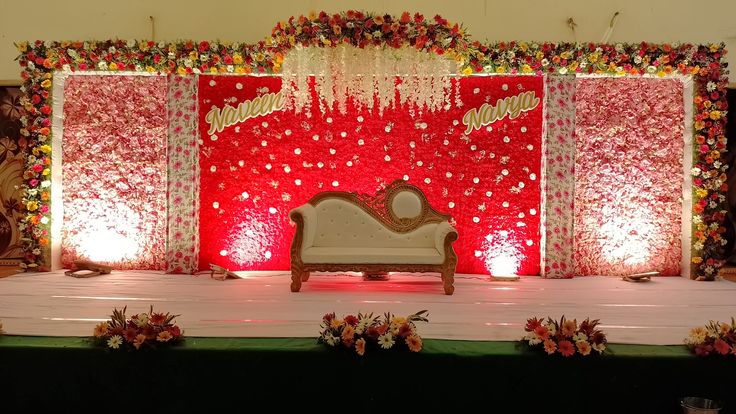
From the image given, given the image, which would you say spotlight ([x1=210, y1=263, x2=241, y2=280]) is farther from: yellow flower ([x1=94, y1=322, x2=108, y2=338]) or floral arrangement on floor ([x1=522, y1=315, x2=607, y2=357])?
floral arrangement on floor ([x1=522, y1=315, x2=607, y2=357])

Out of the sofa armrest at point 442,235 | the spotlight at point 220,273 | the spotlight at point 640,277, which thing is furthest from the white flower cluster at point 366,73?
the spotlight at point 640,277

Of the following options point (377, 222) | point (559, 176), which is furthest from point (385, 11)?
point (559, 176)

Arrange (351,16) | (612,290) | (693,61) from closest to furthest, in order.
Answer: (351,16), (612,290), (693,61)

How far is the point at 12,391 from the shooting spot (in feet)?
9.11

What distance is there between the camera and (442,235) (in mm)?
5043

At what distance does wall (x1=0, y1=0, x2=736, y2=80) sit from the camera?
6133 millimetres

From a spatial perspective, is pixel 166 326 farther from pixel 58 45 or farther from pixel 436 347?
pixel 58 45

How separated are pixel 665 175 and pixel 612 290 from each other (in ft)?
5.91

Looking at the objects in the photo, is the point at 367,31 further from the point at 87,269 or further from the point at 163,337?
the point at 87,269

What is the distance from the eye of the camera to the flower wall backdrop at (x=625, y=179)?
5.96m

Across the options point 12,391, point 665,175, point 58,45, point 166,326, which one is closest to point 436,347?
point 166,326

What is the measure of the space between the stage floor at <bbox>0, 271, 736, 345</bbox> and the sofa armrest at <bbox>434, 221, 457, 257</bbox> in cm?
42

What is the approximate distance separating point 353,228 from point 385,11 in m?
2.61

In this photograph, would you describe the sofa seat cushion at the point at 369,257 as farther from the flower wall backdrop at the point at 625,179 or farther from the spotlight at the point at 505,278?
the flower wall backdrop at the point at 625,179
